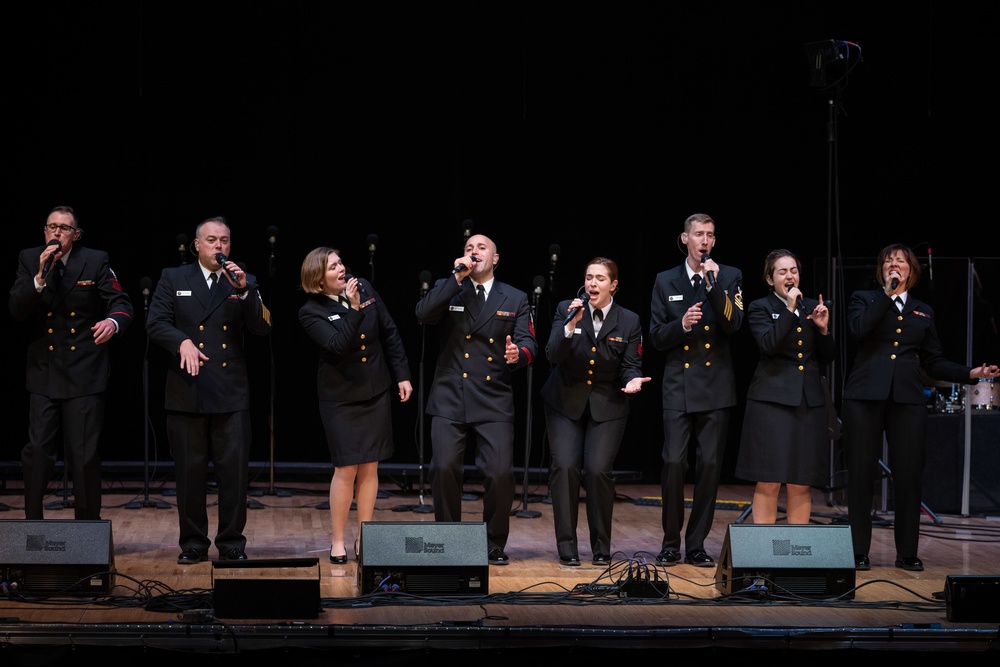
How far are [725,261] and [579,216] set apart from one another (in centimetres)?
123

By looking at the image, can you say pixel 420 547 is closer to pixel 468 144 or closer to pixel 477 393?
pixel 477 393

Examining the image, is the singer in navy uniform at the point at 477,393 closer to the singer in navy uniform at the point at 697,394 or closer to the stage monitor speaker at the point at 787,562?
the singer in navy uniform at the point at 697,394

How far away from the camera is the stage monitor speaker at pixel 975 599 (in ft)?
14.7

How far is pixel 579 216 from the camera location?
29.0ft

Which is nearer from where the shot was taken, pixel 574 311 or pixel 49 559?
pixel 49 559

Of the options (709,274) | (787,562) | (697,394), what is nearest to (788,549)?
(787,562)

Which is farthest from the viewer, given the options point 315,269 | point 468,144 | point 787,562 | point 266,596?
point 468,144

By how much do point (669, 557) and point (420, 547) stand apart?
1.58m

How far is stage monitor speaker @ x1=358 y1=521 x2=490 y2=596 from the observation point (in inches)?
189

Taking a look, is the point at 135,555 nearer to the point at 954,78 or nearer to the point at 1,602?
the point at 1,602

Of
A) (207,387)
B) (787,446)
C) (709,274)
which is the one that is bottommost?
(787,446)

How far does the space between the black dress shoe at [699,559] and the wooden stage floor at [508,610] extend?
0.10m

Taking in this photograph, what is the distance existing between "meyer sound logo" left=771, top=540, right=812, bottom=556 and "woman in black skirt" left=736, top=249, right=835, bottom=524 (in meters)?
0.77

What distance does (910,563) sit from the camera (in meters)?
5.82
